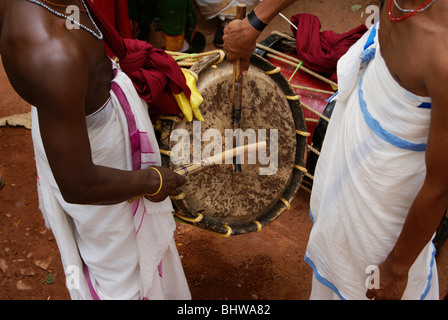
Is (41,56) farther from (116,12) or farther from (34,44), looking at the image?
(116,12)

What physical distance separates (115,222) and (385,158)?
1.09m

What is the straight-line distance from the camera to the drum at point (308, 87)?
9.76 ft

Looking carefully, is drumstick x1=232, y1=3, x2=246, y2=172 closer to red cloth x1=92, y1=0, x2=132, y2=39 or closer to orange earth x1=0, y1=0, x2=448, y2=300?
orange earth x1=0, y1=0, x2=448, y2=300

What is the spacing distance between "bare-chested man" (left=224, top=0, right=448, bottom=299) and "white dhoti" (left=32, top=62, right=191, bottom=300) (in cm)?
64

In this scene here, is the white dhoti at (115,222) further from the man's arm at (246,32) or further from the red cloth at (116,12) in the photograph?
the red cloth at (116,12)

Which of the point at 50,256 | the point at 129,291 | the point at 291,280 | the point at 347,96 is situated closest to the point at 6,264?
the point at 50,256

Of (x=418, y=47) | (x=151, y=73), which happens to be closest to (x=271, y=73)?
(x=151, y=73)

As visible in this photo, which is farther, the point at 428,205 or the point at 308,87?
the point at 308,87

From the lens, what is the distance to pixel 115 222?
5.87 feet

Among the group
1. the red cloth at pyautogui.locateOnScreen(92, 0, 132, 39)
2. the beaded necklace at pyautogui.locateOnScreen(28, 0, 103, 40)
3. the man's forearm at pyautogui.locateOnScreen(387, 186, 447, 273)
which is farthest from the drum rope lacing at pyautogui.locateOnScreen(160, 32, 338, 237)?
the red cloth at pyautogui.locateOnScreen(92, 0, 132, 39)

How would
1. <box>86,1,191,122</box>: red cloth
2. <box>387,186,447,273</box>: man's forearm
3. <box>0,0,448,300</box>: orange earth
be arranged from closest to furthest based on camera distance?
1. <box>387,186,447,273</box>: man's forearm
2. <box>86,1,191,122</box>: red cloth
3. <box>0,0,448,300</box>: orange earth

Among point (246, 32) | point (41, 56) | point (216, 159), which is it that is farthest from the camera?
point (216, 159)

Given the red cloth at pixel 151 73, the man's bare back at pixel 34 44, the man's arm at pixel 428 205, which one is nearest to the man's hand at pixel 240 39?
the red cloth at pixel 151 73

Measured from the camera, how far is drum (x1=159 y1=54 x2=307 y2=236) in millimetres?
2057
